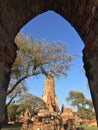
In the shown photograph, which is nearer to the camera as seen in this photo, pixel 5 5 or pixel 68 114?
pixel 5 5

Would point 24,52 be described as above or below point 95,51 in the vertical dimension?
above

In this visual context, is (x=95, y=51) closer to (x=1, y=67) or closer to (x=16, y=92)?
(x=1, y=67)

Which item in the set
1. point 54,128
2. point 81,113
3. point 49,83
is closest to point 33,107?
point 49,83

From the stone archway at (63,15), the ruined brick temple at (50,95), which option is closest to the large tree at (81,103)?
the ruined brick temple at (50,95)

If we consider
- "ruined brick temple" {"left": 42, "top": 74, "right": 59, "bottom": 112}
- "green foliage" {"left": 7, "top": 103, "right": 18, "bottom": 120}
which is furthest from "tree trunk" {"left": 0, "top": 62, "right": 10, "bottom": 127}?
"green foliage" {"left": 7, "top": 103, "right": 18, "bottom": 120}

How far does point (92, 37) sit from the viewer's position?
4332 mm

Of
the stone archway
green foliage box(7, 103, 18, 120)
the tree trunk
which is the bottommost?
the tree trunk

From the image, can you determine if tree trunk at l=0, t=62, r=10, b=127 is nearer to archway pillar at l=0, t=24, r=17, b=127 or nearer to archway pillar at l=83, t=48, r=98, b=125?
archway pillar at l=0, t=24, r=17, b=127

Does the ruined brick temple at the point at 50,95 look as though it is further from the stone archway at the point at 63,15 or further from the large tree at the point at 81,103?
the stone archway at the point at 63,15

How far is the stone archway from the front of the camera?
421 centimetres

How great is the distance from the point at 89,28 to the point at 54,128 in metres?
20.7

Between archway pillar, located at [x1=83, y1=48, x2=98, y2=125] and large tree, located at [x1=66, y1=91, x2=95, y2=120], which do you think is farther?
large tree, located at [x1=66, y1=91, x2=95, y2=120]

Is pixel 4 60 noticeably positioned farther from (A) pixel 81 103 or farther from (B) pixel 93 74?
(A) pixel 81 103

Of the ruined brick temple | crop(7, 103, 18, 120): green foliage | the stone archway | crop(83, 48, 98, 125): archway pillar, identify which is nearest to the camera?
crop(83, 48, 98, 125): archway pillar
